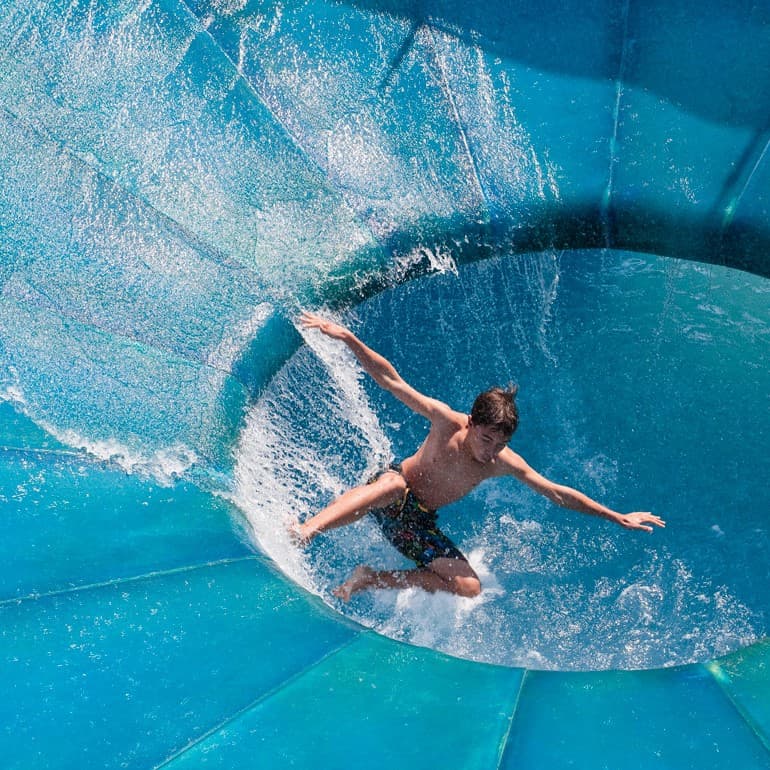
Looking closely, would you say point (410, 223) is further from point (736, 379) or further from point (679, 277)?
point (736, 379)

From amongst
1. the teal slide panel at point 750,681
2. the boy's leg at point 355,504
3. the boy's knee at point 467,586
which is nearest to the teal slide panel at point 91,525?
the boy's leg at point 355,504

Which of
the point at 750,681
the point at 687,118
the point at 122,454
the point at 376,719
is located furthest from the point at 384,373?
the point at 687,118

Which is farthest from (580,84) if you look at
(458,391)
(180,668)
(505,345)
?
(180,668)

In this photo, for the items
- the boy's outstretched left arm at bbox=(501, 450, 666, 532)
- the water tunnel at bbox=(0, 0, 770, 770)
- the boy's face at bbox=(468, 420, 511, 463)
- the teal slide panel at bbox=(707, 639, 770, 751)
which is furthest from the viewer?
the water tunnel at bbox=(0, 0, 770, 770)

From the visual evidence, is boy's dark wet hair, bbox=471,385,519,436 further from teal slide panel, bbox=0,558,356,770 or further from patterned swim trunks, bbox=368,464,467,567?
teal slide panel, bbox=0,558,356,770

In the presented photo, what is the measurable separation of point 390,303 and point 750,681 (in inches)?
97.4

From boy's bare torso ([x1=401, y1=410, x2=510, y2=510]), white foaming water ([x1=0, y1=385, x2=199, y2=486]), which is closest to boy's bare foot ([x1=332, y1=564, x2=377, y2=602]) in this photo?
boy's bare torso ([x1=401, y1=410, x2=510, y2=510])

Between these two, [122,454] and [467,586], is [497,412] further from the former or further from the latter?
[122,454]

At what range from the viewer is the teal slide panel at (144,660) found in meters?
2.98

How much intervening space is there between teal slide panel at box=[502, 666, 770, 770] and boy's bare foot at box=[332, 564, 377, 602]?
0.80 metres

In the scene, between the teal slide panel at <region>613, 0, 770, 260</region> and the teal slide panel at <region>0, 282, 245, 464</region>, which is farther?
the teal slide panel at <region>613, 0, 770, 260</region>

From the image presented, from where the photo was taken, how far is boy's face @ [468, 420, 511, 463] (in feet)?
10.8

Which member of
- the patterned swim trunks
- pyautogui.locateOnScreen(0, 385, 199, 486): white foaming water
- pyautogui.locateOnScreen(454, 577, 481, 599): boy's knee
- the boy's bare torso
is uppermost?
pyautogui.locateOnScreen(0, 385, 199, 486): white foaming water

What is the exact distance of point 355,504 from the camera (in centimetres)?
358
